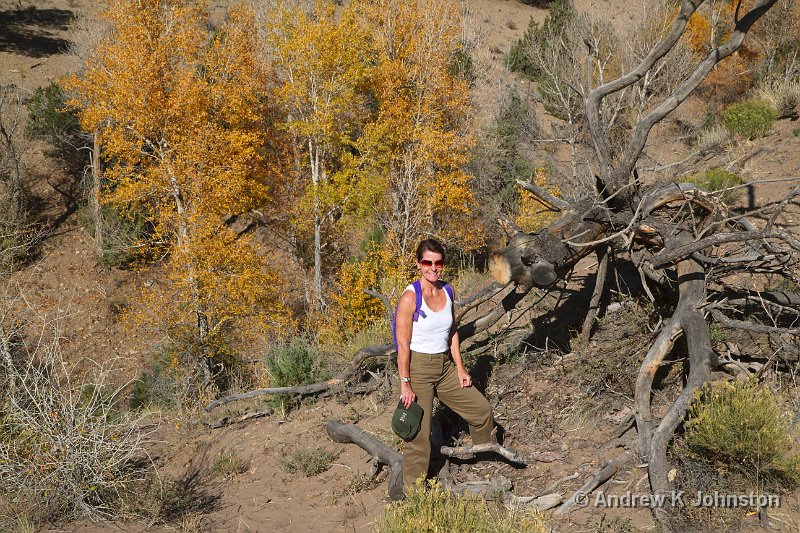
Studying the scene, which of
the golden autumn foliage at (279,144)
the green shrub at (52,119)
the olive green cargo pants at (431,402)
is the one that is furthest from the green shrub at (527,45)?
the olive green cargo pants at (431,402)

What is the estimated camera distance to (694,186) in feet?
17.5

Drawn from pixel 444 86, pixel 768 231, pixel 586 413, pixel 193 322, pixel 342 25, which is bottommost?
pixel 193 322

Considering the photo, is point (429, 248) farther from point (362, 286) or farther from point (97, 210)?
point (97, 210)

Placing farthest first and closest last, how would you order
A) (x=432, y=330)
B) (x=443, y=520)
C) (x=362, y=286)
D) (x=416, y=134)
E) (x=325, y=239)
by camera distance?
1. (x=325, y=239)
2. (x=416, y=134)
3. (x=362, y=286)
4. (x=432, y=330)
5. (x=443, y=520)

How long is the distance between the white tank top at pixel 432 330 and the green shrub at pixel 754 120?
11.5 m

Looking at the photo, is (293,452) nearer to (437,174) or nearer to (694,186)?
(694,186)

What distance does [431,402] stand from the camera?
14.8 feet

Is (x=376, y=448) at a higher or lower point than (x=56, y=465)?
higher

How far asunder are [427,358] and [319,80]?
19.0 meters

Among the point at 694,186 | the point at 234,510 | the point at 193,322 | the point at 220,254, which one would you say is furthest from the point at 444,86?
the point at 234,510

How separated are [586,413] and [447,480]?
4.70ft

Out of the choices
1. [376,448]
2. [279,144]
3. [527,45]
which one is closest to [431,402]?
[376,448]

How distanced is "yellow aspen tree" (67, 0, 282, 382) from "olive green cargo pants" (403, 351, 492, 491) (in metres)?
13.6

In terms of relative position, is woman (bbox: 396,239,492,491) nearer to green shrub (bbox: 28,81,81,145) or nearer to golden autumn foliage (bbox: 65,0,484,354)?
golden autumn foliage (bbox: 65,0,484,354)
